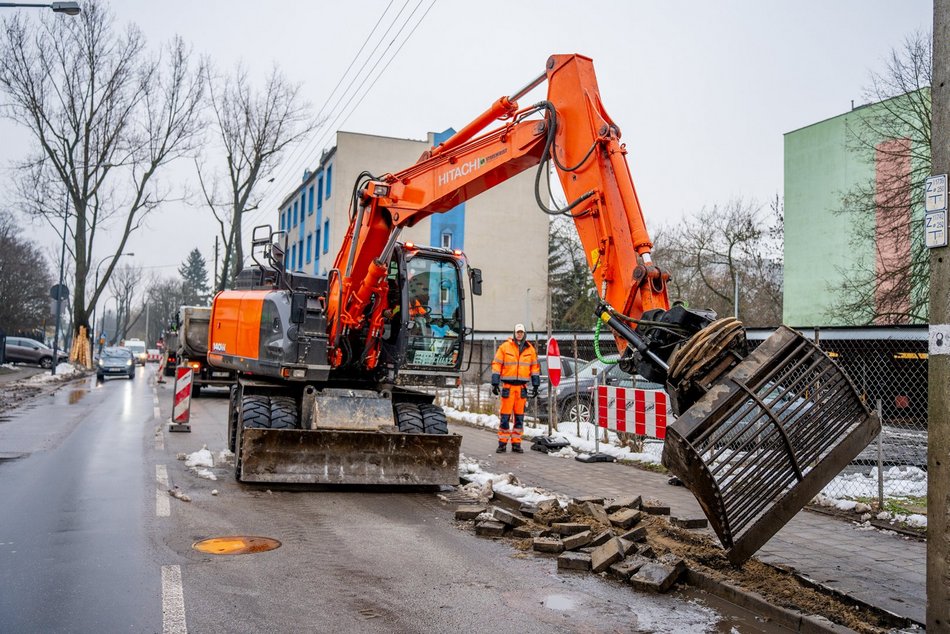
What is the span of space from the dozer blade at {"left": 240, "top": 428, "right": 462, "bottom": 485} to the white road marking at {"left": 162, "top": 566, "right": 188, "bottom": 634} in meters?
3.05

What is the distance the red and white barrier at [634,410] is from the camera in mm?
10281

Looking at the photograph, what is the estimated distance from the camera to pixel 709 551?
6.35m

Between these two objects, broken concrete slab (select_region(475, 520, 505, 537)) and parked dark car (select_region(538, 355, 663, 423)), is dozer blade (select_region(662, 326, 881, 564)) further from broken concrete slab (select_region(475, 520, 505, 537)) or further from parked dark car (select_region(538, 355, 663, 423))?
parked dark car (select_region(538, 355, 663, 423))

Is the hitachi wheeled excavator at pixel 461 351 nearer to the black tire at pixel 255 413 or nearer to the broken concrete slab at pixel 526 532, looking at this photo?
the black tire at pixel 255 413

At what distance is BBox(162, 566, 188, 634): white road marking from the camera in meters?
4.54

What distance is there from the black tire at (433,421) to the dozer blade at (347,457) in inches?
16.9

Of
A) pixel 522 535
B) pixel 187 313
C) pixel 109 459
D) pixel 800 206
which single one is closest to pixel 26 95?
pixel 187 313

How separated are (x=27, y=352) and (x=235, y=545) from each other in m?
44.9

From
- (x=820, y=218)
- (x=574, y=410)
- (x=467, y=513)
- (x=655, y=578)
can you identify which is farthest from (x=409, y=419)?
(x=820, y=218)

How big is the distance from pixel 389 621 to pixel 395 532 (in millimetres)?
2390

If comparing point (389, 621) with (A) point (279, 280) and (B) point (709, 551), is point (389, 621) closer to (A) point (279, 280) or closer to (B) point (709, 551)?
(B) point (709, 551)

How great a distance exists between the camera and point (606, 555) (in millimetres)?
6008

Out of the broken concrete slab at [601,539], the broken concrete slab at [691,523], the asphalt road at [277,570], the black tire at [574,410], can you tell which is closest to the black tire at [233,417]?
the asphalt road at [277,570]

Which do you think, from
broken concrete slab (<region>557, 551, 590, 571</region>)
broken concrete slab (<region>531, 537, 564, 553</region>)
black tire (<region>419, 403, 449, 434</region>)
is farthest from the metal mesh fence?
broken concrete slab (<region>557, 551, 590, 571</region>)
